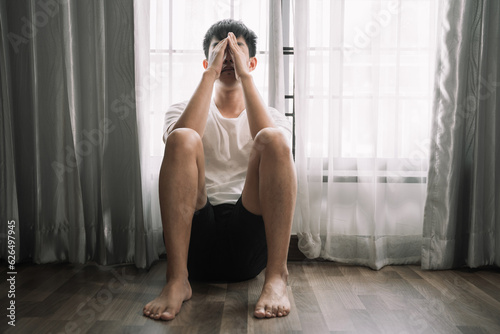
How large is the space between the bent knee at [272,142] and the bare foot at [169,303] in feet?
1.61

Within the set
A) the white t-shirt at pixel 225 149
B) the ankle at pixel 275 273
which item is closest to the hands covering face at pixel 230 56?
the white t-shirt at pixel 225 149

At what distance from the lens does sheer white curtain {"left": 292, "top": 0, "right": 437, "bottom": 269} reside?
1.63 meters

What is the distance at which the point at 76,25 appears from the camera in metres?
1.62

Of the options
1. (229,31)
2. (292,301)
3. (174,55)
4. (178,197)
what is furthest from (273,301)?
(174,55)

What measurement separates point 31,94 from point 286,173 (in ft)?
4.01

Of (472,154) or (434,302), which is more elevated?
(472,154)

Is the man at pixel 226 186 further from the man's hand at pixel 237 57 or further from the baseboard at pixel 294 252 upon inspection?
the baseboard at pixel 294 252

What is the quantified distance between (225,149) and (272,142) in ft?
1.11

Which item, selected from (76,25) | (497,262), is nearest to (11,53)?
(76,25)

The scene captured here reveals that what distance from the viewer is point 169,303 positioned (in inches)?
43.0

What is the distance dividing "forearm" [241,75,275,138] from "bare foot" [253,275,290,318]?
499mm

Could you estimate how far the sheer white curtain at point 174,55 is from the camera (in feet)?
5.34

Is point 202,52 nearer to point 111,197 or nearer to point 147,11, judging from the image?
point 147,11

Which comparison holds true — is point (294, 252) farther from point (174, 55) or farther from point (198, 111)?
point (174, 55)
